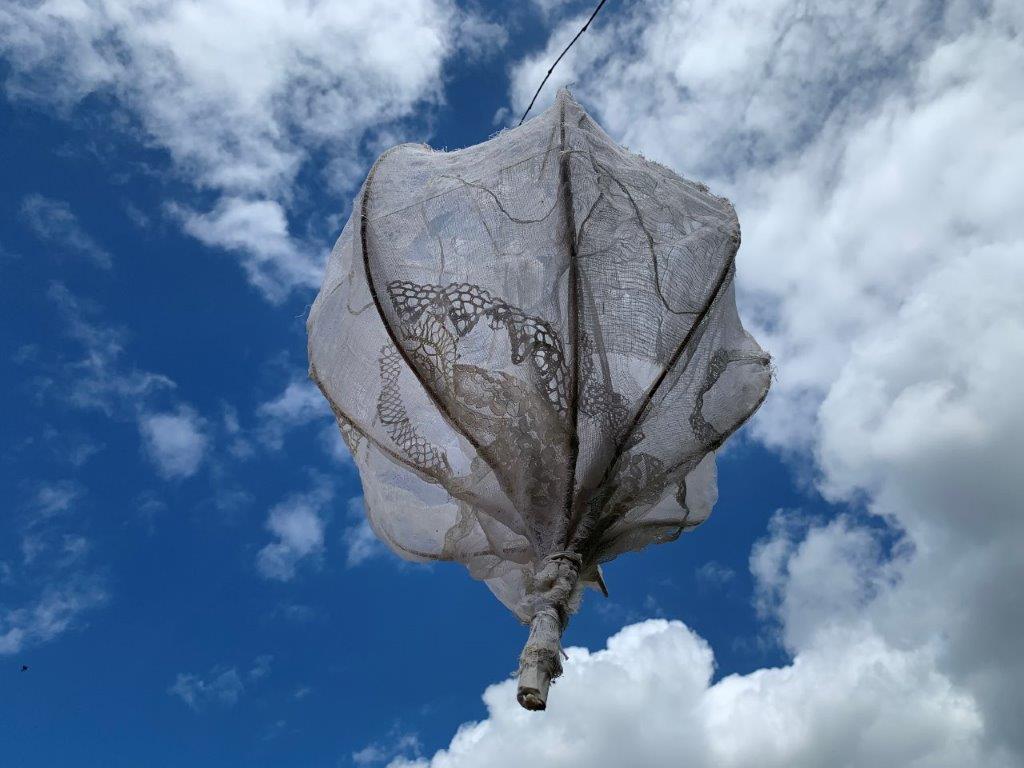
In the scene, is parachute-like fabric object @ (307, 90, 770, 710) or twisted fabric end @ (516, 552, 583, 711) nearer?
twisted fabric end @ (516, 552, 583, 711)

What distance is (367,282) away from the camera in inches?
259

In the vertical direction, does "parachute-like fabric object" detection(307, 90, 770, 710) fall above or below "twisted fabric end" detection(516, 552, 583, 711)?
above

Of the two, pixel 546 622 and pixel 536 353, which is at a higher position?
pixel 536 353

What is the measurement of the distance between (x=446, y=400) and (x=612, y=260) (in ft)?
4.81

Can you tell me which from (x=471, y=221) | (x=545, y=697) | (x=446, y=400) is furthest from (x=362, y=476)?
(x=545, y=697)

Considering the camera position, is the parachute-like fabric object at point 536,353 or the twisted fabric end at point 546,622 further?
the parachute-like fabric object at point 536,353

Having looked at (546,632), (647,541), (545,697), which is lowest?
(545,697)

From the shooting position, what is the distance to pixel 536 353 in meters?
6.20

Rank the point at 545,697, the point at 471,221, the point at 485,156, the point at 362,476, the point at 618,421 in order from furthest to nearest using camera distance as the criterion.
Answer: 1. the point at 362,476
2. the point at 485,156
3. the point at 471,221
4. the point at 618,421
5. the point at 545,697

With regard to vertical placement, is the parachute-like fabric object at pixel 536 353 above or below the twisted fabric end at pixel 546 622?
above

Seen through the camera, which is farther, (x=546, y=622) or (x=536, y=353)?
(x=536, y=353)

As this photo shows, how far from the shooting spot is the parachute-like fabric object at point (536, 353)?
6.19 meters

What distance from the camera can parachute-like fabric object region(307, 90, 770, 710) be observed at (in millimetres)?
6188

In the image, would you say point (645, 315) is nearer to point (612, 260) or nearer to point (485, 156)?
point (612, 260)
